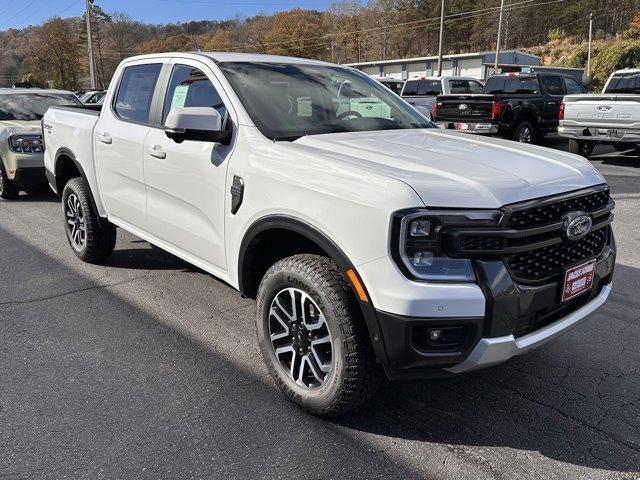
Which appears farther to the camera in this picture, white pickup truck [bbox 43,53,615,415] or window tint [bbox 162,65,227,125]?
window tint [bbox 162,65,227,125]

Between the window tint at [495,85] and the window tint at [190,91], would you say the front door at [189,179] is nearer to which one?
the window tint at [190,91]

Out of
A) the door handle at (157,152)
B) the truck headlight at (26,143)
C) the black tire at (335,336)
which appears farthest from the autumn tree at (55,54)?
the black tire at (335,336)

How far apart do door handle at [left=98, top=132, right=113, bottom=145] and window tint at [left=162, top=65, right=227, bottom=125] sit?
76 centimetres

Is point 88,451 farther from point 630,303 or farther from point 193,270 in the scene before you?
point 630,303

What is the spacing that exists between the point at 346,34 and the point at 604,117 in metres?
90.7

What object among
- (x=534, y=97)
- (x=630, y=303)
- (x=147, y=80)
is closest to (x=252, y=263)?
(x=147, y=80)

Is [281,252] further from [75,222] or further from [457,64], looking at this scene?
[457,64]

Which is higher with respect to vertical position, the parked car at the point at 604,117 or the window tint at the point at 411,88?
the window tint at the point at 411,88

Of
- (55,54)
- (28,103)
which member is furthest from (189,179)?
(55,54)

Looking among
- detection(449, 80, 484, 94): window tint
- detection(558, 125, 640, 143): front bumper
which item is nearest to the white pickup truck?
detection(558, 125, 640, 143): front bumper

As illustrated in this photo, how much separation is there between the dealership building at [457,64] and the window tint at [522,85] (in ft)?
114

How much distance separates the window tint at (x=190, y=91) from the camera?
349 centimetres

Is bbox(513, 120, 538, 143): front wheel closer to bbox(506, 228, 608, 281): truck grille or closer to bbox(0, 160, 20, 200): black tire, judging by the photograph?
bbox(0, 160, 20, 200): black tire

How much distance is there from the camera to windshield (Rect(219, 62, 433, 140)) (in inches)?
129
